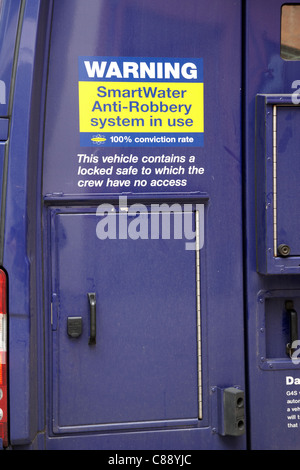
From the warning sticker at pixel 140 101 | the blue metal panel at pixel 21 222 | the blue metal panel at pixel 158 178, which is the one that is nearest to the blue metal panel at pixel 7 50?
the blue metal panel at pixel 21 222

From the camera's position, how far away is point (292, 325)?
2908mm

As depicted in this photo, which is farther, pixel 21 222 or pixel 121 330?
pixel 121 330

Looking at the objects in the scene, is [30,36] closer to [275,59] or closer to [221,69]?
[221,69]

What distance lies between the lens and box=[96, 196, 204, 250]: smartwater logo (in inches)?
109

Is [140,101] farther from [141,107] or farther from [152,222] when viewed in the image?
[152,222]

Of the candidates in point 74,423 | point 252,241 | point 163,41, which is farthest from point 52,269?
point 163,41

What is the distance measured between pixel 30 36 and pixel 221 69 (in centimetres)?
87

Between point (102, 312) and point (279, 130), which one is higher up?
point (279, 130)

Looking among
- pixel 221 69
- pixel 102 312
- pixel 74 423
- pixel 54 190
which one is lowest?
pixel 74 423

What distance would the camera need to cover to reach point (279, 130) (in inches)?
111

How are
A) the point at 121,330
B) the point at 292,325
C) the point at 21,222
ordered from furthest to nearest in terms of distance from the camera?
1. the point at 292,325
2. the point at 121,330
3. the point at 21,222

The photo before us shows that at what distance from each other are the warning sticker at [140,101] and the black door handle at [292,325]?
87 cm

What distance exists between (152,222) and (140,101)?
55 centimetres

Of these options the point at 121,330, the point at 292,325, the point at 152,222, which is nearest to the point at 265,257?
the point at 292,325
